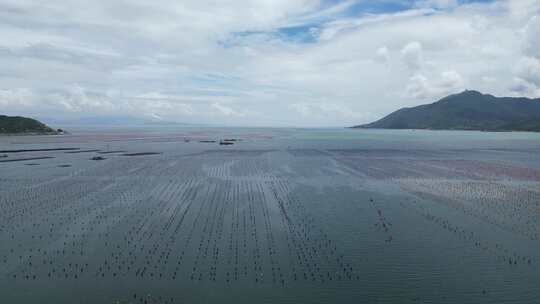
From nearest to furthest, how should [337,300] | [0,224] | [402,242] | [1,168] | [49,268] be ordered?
[337,300]
[49,268]
[402,242]
[0,224]
[1,168]

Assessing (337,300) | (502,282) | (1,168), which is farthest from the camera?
(1,168)

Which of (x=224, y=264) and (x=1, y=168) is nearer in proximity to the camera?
(x=224, y=264)

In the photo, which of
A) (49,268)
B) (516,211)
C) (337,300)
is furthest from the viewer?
(516,211)

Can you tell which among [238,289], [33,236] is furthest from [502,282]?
[33,236]

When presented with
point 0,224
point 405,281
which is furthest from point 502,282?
point 0,224

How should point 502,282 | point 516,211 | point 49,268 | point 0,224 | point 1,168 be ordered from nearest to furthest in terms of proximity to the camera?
point 502,282 → point 49,268 → point 0,224 → point 516,211 → point 1,168

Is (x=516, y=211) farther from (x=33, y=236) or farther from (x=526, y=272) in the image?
(x=33, y=236)

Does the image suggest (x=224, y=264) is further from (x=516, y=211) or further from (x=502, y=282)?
(x=516, y=211)

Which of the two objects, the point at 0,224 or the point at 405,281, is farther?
the point at 0,224
